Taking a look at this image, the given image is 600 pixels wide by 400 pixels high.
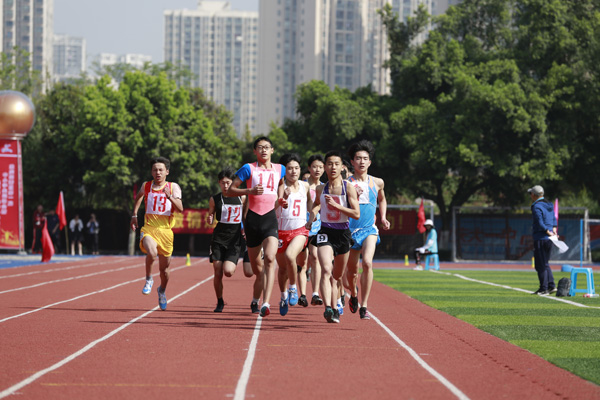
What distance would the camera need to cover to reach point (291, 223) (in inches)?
458

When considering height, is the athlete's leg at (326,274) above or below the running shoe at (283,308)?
above

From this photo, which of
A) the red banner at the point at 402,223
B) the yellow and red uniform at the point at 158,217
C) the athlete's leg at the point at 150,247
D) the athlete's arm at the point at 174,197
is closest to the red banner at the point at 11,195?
the red banner at the point at 402,223

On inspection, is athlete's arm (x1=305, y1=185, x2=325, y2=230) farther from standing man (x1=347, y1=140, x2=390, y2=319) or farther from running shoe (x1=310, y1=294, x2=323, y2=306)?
running shoe (x1=310, y1=294, x2=323, y2=306)

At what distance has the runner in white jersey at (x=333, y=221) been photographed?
11008mm

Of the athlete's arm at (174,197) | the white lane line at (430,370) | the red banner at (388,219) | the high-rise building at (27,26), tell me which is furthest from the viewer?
the high-rise building at (27,26)

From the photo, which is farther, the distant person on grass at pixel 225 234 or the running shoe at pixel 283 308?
the distant person on grass at pixel 225 234

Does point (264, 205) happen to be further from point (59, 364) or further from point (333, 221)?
point (59, 364)

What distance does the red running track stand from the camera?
693 cm

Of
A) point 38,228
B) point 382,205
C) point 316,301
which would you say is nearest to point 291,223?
point 316,301

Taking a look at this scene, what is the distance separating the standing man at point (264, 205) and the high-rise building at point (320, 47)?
137 meters

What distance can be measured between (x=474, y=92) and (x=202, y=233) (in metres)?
14.8

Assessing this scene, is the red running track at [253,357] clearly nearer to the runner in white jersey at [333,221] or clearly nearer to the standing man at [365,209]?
the runner in white jersey at [333,221]

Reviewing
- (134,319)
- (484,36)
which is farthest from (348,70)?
(134,319)

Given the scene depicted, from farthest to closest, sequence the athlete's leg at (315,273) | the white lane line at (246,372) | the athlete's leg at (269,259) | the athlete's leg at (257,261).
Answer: the athlete's leg at (315,273) < the athlete's leg at (257,261) < the athlete's leg at (269,259) < the white lane line at (246,372)
